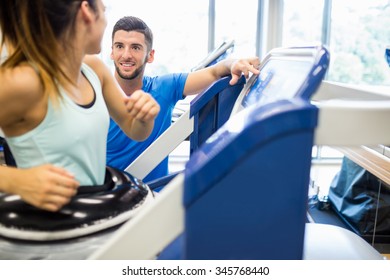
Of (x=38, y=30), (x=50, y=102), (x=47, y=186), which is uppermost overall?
(x=38, y=30)

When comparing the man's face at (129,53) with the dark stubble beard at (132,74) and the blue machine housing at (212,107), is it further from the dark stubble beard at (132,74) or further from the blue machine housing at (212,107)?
the blue machine housing at (212,107)

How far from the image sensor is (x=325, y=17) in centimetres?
397

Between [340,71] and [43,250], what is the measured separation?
4.06m

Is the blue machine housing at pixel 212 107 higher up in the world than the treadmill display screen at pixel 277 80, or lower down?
lower down

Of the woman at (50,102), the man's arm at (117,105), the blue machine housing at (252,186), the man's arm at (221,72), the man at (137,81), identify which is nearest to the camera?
the blue machine housing at (252,186)

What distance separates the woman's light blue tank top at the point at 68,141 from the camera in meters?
0.64

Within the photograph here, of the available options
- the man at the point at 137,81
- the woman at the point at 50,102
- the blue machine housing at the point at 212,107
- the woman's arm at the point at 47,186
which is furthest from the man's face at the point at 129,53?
the woman's arm at the point at 47,186

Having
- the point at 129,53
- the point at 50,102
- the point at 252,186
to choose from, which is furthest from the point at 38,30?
the point at 129,53

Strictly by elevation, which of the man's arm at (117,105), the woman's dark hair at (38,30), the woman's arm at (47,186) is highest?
the woman's dark hair at (38,30)

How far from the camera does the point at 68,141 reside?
0.66 metres

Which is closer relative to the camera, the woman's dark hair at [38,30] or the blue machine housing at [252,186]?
the blue machine housing at [252,186]

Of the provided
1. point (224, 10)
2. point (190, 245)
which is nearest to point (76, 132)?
point (190, 245)

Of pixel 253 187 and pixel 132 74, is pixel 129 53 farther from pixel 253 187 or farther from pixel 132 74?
pixel 253 187

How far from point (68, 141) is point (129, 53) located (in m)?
0.88
